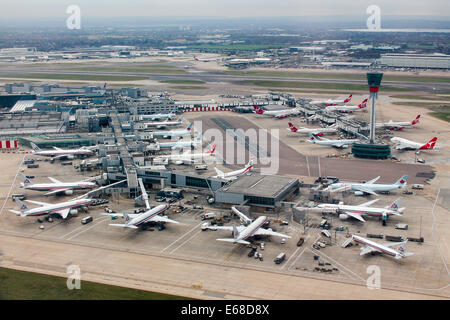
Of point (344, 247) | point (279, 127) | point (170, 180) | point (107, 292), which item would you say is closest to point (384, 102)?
point (279, 127)

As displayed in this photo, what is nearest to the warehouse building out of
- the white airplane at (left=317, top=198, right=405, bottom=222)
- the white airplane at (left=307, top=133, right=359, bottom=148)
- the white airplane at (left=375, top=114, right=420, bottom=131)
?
the white airplane at (left=317, top=198, right=405, bottom=222)

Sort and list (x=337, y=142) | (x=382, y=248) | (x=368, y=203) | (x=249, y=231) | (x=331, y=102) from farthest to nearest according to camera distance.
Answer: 1. (x=331, y=102)
2. (x=337, y=142)
3. (x=368, y=203)
4. (x=249, y=231)
5. (x=382, y=248)

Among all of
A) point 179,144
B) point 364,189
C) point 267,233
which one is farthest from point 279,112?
point 267,233

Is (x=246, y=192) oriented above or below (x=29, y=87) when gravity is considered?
below

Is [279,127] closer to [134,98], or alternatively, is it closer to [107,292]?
[134,98]

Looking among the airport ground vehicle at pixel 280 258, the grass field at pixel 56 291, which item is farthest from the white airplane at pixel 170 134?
the grass field at pixel 56 291

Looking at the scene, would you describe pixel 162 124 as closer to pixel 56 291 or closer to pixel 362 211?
pixel 362 211

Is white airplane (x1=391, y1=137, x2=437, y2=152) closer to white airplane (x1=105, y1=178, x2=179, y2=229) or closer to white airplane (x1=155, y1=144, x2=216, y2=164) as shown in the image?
white airplane (x1=155, y1=144, x2=216, y2=164)
